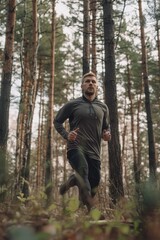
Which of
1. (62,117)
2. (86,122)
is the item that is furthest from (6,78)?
(86,122)

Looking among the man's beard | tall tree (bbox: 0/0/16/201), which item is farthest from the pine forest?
the man's beard

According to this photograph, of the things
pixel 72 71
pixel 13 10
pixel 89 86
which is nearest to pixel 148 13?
pixel 13 10

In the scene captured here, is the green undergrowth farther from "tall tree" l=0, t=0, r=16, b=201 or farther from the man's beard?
"tall tree" l=0, t=0, r=16, b=201

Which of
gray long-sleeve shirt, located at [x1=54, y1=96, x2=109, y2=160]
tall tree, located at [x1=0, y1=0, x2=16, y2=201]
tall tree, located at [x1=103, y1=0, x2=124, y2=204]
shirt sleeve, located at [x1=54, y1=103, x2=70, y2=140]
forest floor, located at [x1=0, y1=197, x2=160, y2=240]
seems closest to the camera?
forest floor, located at [x1=0, y1=197, x2=160, y2=240]

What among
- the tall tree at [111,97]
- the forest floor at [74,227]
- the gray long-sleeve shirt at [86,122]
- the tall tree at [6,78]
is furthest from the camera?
the tall tree at [6,78]

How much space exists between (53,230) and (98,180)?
12.1 feet

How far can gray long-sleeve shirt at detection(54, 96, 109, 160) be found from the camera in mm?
4730

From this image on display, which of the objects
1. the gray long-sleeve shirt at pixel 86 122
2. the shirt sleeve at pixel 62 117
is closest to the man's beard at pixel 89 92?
→ the gray long-sleeve shirt at pixel 86 122

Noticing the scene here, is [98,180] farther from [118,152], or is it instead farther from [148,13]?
[148,13]

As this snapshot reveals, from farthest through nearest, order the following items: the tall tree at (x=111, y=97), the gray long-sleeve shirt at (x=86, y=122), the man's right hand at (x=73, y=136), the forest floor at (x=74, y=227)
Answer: the tall tree at (x=111, y=97), the gray long-sleeve shirt at (x=86, y=122), the man's right hand at (x=73, y=136), the forest floor at (x=74, y=227)

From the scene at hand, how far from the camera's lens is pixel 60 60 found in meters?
23.3

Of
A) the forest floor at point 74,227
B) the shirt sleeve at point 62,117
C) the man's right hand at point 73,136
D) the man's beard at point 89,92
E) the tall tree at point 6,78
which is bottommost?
the forest floor at point 74,227

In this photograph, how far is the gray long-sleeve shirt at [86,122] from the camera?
4730 mm

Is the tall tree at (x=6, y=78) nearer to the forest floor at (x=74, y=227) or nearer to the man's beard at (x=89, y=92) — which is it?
the man's beard at (x=89, y=92)
